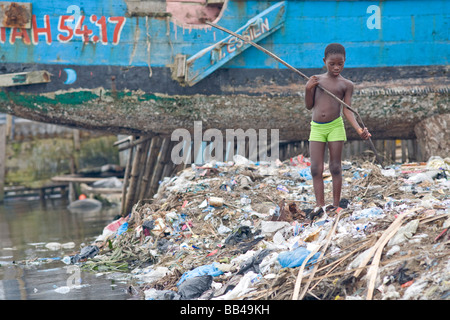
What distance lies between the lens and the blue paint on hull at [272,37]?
7.07m

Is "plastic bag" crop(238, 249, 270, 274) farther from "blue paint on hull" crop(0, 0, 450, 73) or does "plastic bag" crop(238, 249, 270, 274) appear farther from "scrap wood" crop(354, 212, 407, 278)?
"blue paint on hull" crop(0, 0, 450, 73)

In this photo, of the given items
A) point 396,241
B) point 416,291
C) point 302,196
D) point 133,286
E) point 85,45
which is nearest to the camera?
point 416,291

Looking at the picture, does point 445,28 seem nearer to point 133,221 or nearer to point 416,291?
point 133,221

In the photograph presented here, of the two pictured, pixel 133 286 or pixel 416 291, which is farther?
pixel 133 286

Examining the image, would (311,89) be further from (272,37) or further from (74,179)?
(74,179)

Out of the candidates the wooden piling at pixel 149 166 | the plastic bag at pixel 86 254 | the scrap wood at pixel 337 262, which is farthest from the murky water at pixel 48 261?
the scrap wood at pixel 337 262

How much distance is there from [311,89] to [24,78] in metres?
4.07

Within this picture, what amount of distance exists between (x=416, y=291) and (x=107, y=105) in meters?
5.25

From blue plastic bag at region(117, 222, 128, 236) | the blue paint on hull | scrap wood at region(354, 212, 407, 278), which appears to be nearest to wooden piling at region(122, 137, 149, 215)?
the blue paint on hull

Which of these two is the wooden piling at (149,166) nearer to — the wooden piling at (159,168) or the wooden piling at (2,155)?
the wooden piling at (159,168)

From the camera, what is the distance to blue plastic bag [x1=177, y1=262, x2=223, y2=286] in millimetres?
3855

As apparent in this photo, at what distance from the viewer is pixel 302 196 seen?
5.64 meters

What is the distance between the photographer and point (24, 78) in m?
7.04
